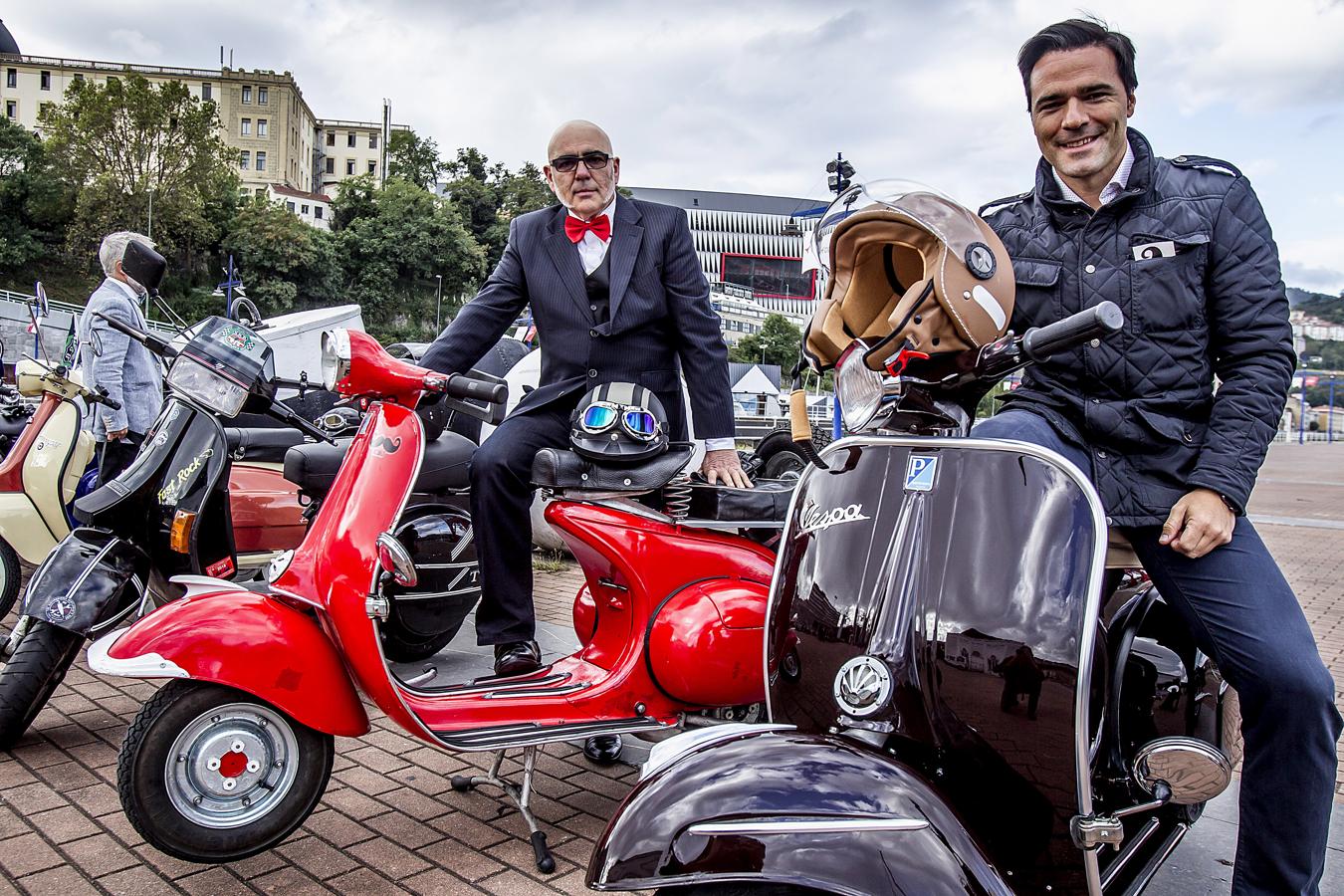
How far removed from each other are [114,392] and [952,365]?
4948mm

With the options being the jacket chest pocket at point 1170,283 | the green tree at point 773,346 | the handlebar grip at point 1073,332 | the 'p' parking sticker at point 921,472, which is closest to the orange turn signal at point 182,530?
the 'p' parking sticker at point 921,472

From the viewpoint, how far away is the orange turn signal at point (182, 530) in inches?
136

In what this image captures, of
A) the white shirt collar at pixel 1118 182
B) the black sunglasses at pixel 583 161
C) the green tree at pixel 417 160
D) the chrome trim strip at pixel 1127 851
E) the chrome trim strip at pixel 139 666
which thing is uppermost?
the green tree at pixel 417 160

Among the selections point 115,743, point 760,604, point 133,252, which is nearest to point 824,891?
point 760,604

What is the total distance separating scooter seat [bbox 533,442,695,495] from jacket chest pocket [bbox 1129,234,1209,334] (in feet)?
4.69

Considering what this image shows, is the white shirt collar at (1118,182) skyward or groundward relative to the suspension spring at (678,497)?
skyward

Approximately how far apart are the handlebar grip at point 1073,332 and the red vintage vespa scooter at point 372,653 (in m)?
1.52

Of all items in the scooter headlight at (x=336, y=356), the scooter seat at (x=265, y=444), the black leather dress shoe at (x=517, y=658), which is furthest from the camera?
the scooter seat at (x=265, y=444)

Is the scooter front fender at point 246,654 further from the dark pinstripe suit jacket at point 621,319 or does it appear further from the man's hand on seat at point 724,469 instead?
the man's hand on seat at point 724,469

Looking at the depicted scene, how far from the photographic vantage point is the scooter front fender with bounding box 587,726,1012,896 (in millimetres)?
1408

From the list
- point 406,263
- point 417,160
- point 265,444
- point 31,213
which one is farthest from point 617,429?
point 417,160

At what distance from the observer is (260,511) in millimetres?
5016

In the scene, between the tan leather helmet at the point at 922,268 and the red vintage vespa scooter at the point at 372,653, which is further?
the red vintage vespa scooter at the point at 372,653

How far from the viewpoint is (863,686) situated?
1750 millimetres
